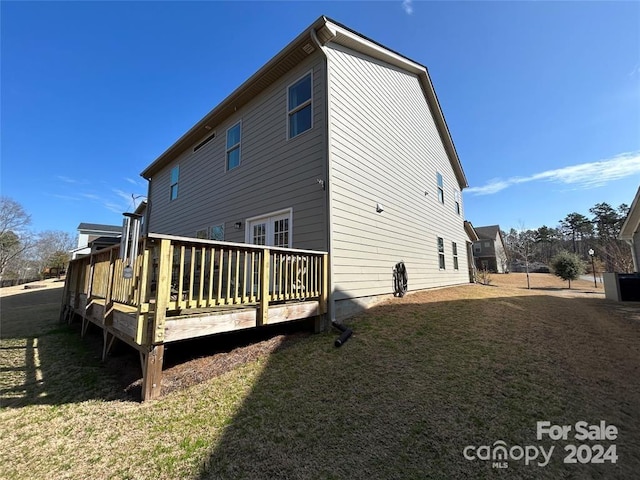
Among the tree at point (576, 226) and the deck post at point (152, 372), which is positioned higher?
the tree at point (576, 226)

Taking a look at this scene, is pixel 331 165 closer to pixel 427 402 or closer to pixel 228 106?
pixel 427 402

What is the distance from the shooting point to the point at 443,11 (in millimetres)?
8422

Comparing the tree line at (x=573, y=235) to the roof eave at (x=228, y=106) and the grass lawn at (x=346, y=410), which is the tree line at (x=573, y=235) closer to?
the grass lawn at (x=346, y=410)

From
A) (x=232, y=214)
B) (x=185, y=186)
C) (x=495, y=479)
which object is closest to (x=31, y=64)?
(x=185, y=186)

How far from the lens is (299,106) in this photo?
6781 mm

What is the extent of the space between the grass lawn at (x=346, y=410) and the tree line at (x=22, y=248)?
35.3m

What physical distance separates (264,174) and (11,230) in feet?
136

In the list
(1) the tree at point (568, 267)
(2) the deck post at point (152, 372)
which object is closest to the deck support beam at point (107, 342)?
(2) the deck post at point (152, 372)

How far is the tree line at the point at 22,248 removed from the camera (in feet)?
101

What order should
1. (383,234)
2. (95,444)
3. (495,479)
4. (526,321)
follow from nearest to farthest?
1. (495,479)
2. (95,444)
3. (526,321)
4. (383,234)

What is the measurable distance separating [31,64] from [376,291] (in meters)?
13.9

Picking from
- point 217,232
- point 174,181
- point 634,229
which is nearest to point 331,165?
point 217,232

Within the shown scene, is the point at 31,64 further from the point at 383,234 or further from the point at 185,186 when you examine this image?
the point at 383,234

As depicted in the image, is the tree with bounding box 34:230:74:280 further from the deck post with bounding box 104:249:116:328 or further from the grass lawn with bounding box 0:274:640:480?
the grass lawn with bounding box 0:274:640:480
